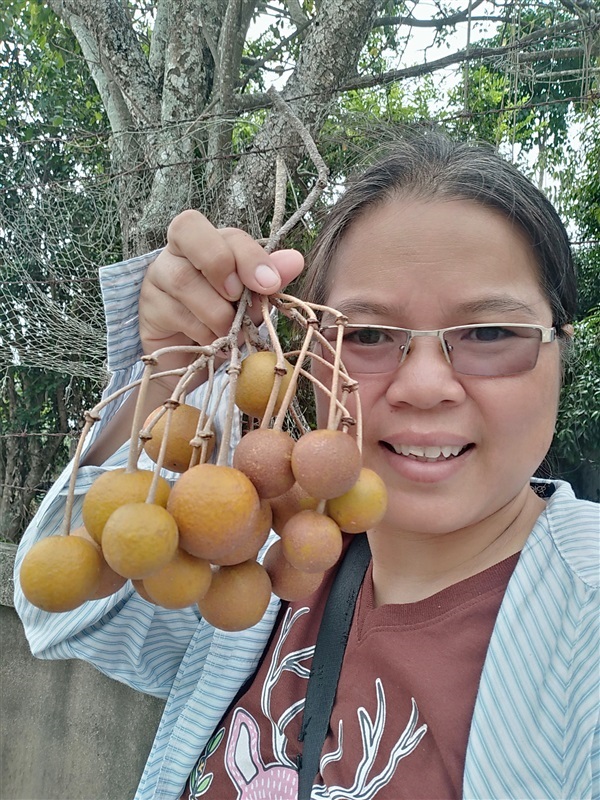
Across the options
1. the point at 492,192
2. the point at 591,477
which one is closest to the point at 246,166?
the point at 492,192

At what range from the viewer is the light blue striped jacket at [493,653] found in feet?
2.39

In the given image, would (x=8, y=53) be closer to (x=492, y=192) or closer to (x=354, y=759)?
(x=492, y=192)

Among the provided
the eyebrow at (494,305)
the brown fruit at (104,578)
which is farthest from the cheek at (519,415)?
the brown fruit at (104,578)

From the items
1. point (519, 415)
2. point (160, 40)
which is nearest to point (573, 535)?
point (519, 415)

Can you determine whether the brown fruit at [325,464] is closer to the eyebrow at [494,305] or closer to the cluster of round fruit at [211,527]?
the cluster of round fruit at [211,527]

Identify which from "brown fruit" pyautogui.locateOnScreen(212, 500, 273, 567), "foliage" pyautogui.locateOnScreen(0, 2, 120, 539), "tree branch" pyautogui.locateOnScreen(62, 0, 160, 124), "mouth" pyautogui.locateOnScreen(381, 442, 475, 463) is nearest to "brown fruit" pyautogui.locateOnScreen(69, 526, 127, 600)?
→ "brown fruit" pyautogui.locateOnScreen(212, 500, 273, 567)

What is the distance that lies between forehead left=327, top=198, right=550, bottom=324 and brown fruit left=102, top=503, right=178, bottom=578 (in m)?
0.51

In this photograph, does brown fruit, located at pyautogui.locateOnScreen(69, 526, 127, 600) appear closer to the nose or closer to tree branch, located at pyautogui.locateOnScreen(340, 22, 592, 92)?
the nose

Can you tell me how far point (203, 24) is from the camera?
8.05ft

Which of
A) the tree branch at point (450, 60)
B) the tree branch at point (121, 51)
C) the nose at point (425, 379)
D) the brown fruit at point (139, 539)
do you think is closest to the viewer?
the brown fruit at point (139, 539)

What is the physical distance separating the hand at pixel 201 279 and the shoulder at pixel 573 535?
21.0 inches

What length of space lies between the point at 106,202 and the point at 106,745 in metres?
2.20

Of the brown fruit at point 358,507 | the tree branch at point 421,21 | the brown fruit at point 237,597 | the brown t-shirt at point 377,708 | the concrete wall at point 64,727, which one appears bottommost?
the concrete wall at point 64,727

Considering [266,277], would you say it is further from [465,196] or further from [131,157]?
[131,157]
